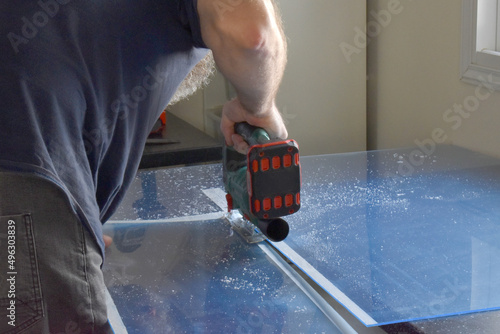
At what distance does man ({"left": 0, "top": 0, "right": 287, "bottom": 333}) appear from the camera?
82 cm

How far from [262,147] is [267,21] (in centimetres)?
26

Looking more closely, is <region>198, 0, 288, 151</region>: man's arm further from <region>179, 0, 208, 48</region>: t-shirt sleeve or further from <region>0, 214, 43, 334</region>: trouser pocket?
<region>0, 214, 43, 334</region>: trouser pocket

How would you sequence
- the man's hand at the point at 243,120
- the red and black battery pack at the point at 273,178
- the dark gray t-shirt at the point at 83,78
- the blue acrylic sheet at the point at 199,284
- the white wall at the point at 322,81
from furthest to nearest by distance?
the white wall at the point at 322,81
the man's hand at the point at 243,120
the red and black battery pack at the point at 273,178
the blue acrylic sheet at the point at 199,284
the dark gray t-shirt at the point at 83,78

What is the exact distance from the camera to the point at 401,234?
127cm

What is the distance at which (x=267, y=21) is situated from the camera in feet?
2.97

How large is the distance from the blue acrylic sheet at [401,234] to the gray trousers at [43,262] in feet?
1.35

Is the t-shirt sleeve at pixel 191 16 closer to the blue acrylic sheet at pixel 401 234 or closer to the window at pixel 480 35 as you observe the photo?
the blue acrylic sheet at pixel 401 234

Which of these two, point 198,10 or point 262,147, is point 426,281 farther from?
point 198,10

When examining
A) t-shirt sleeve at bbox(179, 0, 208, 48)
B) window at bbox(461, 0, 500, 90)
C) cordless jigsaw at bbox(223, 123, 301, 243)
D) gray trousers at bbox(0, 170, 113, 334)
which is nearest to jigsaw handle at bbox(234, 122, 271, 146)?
cordless jigsaw at bbox(223, 123, 301, 243)

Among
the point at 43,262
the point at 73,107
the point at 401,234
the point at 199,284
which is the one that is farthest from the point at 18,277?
the point at 401,234

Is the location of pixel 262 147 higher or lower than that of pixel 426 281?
higher

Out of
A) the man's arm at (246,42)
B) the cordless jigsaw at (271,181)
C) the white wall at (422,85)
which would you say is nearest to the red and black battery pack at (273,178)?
the cordless jigsaw at (271,181)

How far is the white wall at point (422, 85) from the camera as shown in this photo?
1.93m

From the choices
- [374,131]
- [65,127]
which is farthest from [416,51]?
[65,127]
